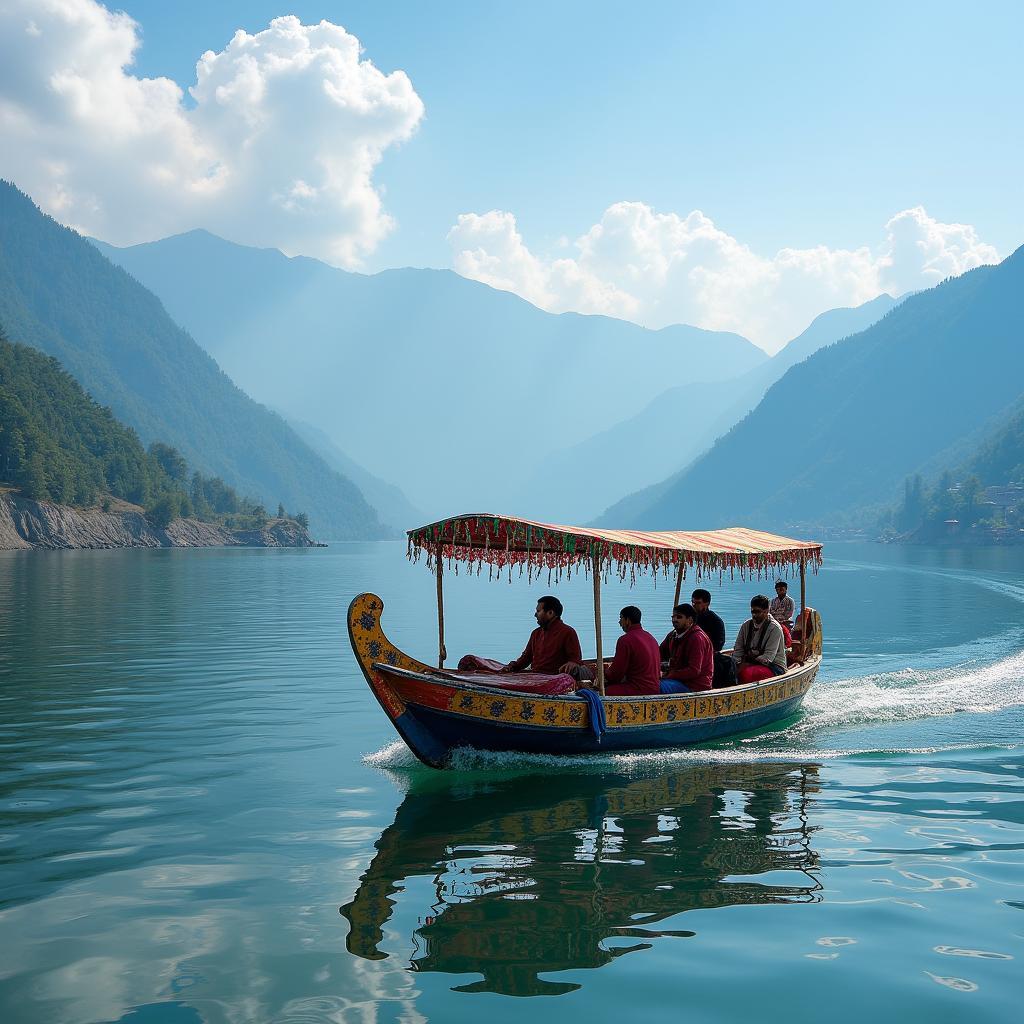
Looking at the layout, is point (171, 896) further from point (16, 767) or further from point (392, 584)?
point (392, 584)

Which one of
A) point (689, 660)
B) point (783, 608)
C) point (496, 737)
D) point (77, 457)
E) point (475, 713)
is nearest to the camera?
point (475, 713)

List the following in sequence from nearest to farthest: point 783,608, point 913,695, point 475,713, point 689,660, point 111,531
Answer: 1. point 475,713
2. point 689,660
3. point 913,695
4. point 783,608
5. point 111,531

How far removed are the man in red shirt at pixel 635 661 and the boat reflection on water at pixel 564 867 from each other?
Result: 142cm

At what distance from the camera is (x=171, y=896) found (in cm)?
930

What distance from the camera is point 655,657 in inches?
599

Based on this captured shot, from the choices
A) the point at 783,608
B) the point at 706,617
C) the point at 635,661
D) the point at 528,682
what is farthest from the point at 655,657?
the point at 783,608

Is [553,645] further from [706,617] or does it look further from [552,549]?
[706,617]

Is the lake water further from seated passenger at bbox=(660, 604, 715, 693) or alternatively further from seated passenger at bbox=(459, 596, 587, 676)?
seated passenger at bbox=(459, 596, 587, 676)

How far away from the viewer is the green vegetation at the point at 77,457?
422ft

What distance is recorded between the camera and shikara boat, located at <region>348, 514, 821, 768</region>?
45.1ft

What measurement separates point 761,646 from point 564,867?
9512 mm

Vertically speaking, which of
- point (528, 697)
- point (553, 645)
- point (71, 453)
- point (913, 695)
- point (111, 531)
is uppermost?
point (71, 453)

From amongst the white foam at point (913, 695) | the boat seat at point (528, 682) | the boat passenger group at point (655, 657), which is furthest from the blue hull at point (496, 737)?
the white foam at point (913, 695)

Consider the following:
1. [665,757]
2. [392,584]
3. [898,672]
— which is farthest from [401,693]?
[392,584]
